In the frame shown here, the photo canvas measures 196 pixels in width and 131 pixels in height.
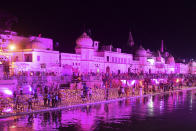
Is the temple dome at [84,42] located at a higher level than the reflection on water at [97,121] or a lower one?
higher

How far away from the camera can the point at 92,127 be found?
14.6 metres

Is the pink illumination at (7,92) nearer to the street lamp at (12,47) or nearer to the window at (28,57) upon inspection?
the window at (28,57)

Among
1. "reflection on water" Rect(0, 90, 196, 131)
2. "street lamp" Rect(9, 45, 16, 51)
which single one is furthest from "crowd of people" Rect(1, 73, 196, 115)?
"street lamp" Rect(9, 45, 16, 51)

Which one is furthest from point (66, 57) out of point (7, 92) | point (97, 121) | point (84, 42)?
point (97, 121)

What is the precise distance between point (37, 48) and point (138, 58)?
4543 centimetres

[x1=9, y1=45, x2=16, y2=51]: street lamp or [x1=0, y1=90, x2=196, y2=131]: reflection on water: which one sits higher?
[x1=9, y1=45, x2=16, y2=51]: street lamp

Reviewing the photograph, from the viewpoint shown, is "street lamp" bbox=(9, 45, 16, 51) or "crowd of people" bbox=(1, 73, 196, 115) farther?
"street lamp" bbox=(9, 45, 16, 51)

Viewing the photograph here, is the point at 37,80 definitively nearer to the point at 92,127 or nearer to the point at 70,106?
the point at 70,106

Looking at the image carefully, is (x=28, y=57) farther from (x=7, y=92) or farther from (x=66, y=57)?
(x=7, y=92)

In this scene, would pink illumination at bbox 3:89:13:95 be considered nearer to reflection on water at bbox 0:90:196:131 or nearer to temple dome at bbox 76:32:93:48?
reflection on water at bbox 0:90:196:131

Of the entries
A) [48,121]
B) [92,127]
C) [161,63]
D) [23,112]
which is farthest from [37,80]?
[161,63]

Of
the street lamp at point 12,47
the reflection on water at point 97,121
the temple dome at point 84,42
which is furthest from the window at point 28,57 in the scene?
the reflection on water at point 97,121

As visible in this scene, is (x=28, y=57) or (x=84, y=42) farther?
(x=84, y=42)

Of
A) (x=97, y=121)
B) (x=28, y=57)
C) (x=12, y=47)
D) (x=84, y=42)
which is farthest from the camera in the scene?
(x=84, y=42)
